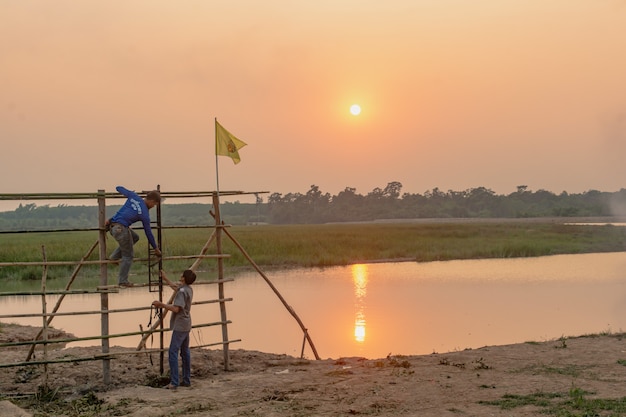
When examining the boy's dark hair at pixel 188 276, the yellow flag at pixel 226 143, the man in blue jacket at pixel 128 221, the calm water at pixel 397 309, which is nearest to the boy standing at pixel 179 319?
the boy's dark hair at pixel 188 276

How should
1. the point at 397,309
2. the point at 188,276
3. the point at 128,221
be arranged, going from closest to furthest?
the point at 188,276 → the point at 128,221 → the point at 397,309

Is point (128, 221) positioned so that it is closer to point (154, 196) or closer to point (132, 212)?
point (132, 212)

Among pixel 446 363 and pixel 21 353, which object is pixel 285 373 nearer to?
pixel 446 363

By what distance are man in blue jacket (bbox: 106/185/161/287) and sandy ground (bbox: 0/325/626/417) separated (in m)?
1.62

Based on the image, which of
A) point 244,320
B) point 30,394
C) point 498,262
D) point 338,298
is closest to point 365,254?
point 498,262

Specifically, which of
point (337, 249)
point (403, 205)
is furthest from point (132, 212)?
point (403, 205)

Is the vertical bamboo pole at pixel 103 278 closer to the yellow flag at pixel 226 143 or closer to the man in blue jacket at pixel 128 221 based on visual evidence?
the man in blue jacket at pixel 128 221

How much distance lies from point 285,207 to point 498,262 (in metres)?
90.9

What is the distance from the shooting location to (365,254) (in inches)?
1400

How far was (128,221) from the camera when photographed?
30.5 ft

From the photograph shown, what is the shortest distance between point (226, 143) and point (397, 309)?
30.8 feet

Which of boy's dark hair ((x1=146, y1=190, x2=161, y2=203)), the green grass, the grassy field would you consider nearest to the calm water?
the grassy field

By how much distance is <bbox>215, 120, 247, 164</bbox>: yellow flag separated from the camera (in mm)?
11180

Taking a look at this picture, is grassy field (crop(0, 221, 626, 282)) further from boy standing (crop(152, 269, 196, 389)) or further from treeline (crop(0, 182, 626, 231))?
treeline (crop(0, 182, 626, 231))
